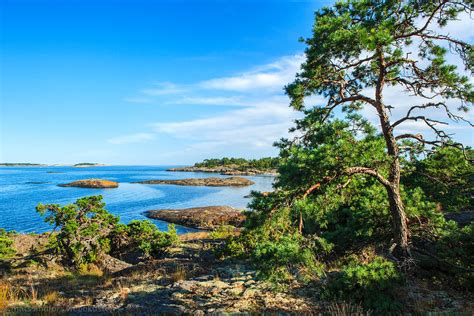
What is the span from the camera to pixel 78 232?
14688 millimetres

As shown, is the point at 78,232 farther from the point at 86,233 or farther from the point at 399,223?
the point at 399,223

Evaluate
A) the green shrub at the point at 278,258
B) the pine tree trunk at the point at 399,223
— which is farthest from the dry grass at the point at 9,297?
the pine tree trunk at the point at 399,223

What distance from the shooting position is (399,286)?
701 cm

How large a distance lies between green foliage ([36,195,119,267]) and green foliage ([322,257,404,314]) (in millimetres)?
12500

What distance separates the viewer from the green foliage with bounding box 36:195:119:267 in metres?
14.5

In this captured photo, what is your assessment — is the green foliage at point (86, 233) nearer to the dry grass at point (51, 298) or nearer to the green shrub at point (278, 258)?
the dry grass at point (51, 298)

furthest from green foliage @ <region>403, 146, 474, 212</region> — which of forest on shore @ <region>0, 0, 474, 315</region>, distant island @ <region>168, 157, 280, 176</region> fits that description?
distant island @ <region>168, 157, 280, 176</region>

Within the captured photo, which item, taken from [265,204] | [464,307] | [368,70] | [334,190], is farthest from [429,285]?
[368,70]

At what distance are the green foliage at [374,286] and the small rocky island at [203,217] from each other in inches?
1001

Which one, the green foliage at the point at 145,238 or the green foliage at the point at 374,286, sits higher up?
the green foliage at the point at 374,286

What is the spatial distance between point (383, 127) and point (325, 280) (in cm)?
427

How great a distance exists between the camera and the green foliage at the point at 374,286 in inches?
257

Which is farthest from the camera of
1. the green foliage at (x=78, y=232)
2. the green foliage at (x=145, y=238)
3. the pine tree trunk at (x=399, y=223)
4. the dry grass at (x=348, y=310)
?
the green foliage at (x=145, y=238)

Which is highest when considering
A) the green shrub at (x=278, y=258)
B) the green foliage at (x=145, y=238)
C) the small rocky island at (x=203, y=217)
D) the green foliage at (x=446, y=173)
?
the green foliage at (x=446, y=173)
